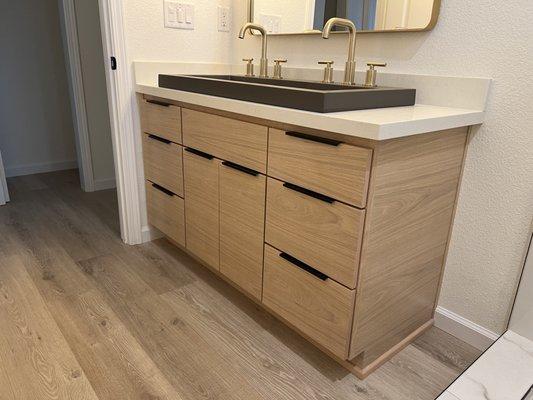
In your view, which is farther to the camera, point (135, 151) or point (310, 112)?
point (135, 151)

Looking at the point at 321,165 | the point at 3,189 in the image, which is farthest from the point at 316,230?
the point at 3,189

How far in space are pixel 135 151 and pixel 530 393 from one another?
186 centimetres

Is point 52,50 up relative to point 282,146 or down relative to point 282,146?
up

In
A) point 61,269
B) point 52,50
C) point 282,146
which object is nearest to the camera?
point 282,146

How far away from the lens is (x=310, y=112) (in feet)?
3.73

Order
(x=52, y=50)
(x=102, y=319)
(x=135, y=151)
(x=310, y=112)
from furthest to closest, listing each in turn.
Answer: (x=52, y=50) < (x=135, y=151) < (x=102, y=319) < (x=310, y=112)

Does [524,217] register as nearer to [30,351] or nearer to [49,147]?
[30,351]

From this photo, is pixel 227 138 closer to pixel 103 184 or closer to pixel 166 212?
pixel 166 212

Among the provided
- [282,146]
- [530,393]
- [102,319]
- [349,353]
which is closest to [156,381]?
[102,319]

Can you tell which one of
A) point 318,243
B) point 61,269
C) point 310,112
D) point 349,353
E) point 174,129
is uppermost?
point 310,112

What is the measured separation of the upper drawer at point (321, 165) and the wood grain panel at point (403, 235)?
39mm

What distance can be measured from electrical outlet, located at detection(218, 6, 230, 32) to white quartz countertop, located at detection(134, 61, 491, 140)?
614 mm

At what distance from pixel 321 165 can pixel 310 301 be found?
446 millimetres

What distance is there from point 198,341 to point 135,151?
3.44 feet
